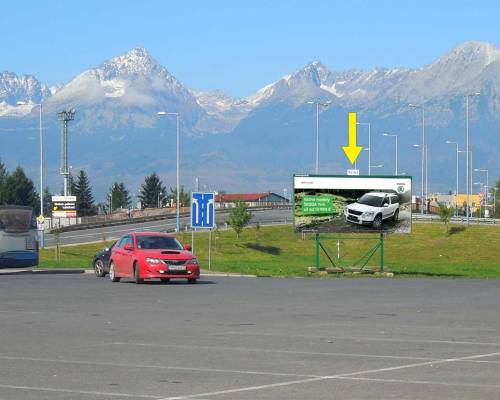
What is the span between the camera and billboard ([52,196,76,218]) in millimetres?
125363

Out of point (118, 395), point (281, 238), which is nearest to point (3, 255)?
point (118, 395)

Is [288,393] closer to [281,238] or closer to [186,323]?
[186,323]

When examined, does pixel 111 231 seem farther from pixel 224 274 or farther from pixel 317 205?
pixel 224 274

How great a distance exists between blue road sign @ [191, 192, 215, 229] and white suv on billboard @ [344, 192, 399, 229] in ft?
16.5

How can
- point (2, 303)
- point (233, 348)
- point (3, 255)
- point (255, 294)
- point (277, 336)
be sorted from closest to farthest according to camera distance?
point (233, 348)
point (277, 336)
point (2, 303)
point (255, 294)
point (3, 255)

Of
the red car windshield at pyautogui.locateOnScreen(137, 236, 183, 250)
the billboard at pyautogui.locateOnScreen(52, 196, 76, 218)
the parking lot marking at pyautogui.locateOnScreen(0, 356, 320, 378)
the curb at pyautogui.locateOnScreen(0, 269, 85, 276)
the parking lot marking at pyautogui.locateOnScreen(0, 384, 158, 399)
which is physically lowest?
the curb at pyautogui.locateOnScreen(0, 269, 85, 276)

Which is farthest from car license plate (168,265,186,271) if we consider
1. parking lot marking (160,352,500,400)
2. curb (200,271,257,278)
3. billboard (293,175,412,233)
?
parking lot marking (160,352,500,400)

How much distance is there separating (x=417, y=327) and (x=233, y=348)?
4.62 metres

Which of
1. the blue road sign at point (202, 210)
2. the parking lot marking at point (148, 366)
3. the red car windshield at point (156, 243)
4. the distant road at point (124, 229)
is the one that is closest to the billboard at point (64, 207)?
the distant road at point (124, 229)

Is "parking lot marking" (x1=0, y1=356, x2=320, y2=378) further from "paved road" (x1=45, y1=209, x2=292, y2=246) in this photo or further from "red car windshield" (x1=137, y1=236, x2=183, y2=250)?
"paved road" (x1=45, y1=209, x2=292, y2=246)

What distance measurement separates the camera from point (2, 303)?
2658 centimetres

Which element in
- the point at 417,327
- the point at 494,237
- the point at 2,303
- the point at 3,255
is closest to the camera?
the point at 417,327

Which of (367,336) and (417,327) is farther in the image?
(417,327)

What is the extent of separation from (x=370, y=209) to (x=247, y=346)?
3068 cm
